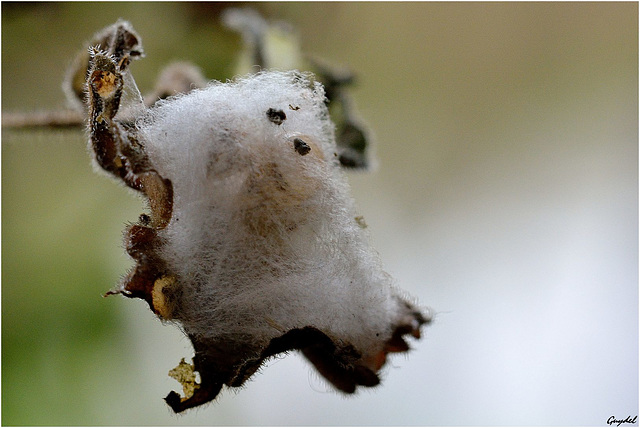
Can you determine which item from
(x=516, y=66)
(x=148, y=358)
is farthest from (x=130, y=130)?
(x=516, y=66)

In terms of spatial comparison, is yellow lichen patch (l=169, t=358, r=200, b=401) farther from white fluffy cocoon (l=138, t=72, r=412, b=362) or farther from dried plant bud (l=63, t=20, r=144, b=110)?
dried plant bud (l=63, t=20, r=144, b=110)

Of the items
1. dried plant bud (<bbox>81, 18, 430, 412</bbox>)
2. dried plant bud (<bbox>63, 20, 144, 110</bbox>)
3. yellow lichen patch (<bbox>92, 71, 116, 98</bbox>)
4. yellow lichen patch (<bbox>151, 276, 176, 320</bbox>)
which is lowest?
yellow lichen patch (<bbox>151, 276, 176, 320</bbox>)

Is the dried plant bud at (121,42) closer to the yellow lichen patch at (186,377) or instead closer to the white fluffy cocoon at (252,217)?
the white fluffy cocoon at (252,217)

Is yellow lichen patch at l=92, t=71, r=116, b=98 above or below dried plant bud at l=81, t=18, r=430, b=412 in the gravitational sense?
above

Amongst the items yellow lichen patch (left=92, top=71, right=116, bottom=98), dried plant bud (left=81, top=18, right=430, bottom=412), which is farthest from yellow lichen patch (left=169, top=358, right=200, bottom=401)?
yellow lichen patch (left=92, top=71, right=116, bottom=98)

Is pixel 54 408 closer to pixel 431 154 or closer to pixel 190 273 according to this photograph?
pixel 190 273

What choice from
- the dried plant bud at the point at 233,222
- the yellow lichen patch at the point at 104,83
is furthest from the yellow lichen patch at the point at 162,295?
the yellow lichen patch at the point at 104,83

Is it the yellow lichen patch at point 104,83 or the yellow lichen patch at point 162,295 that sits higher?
the yellow lichen patch at point 104,83
